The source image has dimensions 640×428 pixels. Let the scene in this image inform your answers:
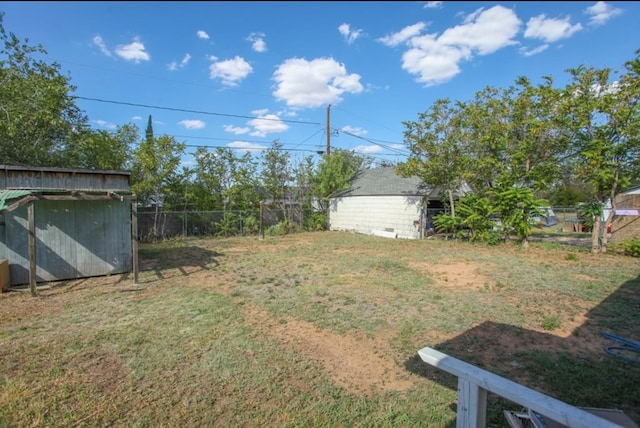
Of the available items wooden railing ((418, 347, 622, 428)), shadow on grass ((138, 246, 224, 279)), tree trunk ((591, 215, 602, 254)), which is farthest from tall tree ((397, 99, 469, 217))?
wooden railing ((418, 347, 622, 428))

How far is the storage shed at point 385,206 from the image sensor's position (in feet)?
50.3

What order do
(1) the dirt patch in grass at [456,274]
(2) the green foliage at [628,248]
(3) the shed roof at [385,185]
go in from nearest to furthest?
(1) the dirt patch in grass at [456,274]
(2) the green foliage at [628,248]
(3) the shed roof at [385,185]

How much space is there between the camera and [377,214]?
17.1m

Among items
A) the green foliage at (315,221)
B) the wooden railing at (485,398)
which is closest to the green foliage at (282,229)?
the green foliage at (315,221)

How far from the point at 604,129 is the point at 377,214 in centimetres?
920

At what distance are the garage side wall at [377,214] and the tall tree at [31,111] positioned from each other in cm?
1241

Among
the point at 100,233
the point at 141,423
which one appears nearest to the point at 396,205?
the point at 100,233

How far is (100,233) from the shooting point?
782 centimetres

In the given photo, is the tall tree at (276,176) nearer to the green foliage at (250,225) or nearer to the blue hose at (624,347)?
the green foliage at (250,225)

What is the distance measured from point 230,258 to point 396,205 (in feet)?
29.2

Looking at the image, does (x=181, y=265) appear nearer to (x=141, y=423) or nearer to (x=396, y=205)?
(x=141, y=423)

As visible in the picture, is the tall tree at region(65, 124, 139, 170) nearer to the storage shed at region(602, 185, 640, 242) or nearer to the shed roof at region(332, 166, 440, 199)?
the shed roof at region(332, 166, 440, 199)

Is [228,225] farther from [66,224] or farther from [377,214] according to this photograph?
[66,224]

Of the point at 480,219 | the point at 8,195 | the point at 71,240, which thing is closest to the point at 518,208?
the point at 480,219
